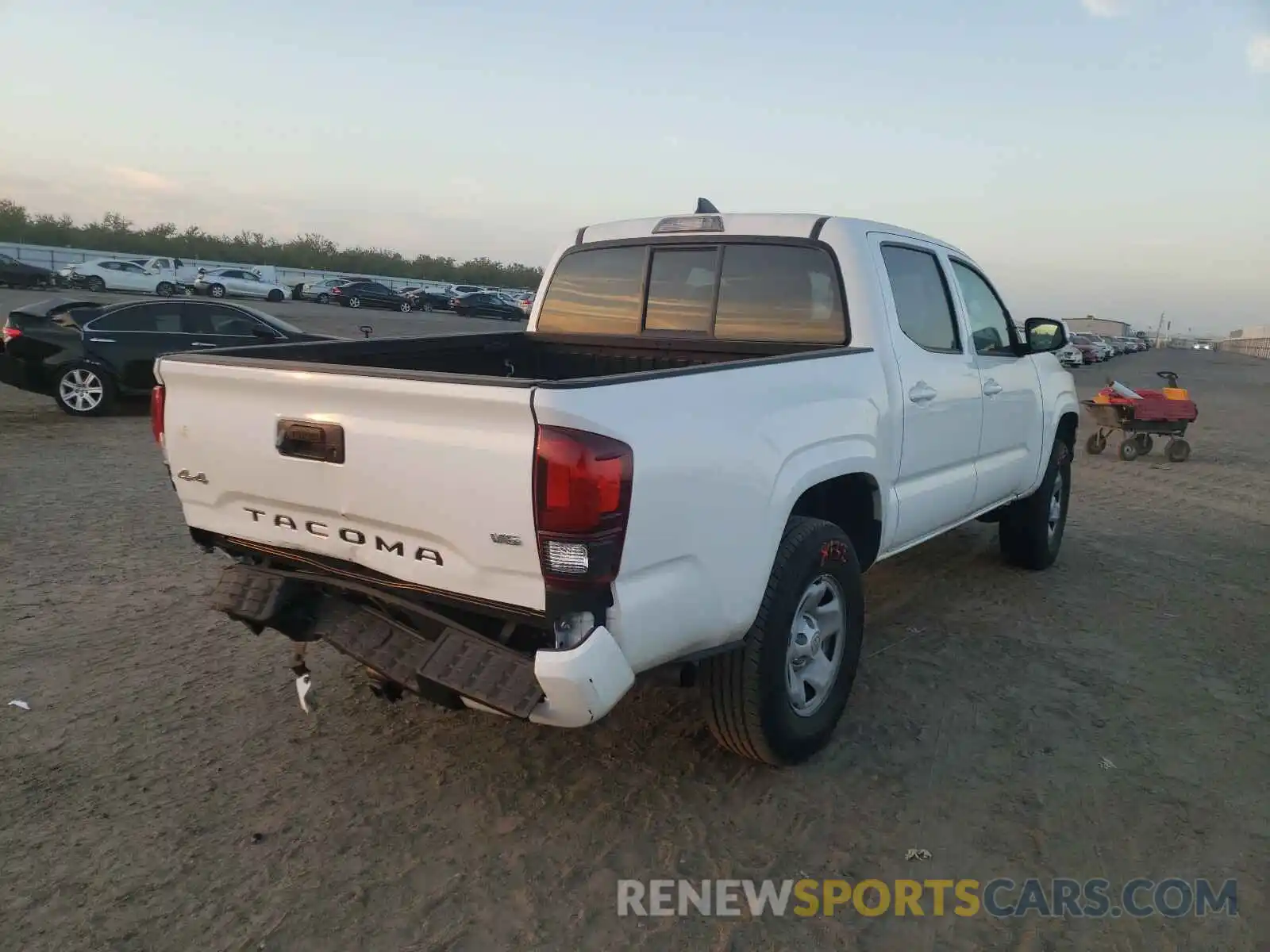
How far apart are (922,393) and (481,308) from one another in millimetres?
44948

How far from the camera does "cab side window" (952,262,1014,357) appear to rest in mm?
5234

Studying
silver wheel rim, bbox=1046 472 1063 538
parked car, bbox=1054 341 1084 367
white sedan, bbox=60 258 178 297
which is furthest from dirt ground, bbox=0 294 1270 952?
parked car, bbox=1054 341 1084 367

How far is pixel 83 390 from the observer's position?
1164cm

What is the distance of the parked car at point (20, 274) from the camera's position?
36.5 metres

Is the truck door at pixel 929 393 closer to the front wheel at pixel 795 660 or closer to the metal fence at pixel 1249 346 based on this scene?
the front wheel at pixel 795 660

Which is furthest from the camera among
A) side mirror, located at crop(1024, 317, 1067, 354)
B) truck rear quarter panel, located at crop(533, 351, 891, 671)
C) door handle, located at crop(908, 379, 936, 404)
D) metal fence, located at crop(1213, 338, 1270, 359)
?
metal fence, located at crop(1213, 338, 1270, 359)

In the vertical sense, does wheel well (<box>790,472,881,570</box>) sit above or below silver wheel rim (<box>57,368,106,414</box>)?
above

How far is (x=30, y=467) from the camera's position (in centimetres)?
842

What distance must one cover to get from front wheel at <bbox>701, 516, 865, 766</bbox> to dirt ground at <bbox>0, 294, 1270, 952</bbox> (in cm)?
20

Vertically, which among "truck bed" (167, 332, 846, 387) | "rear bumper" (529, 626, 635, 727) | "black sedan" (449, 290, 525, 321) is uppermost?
"truck bed" (167, 332, 846, 387)

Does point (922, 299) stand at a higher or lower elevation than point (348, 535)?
higher

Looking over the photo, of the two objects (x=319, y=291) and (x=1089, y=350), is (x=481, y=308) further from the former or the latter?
(x=1089, y=350)

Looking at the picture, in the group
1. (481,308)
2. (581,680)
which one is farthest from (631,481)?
(481,308)

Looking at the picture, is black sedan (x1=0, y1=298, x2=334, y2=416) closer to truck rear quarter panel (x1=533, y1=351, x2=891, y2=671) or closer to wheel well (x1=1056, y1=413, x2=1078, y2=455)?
wheel well (x1=1056, y1=413, x2=1078, y2=455)
